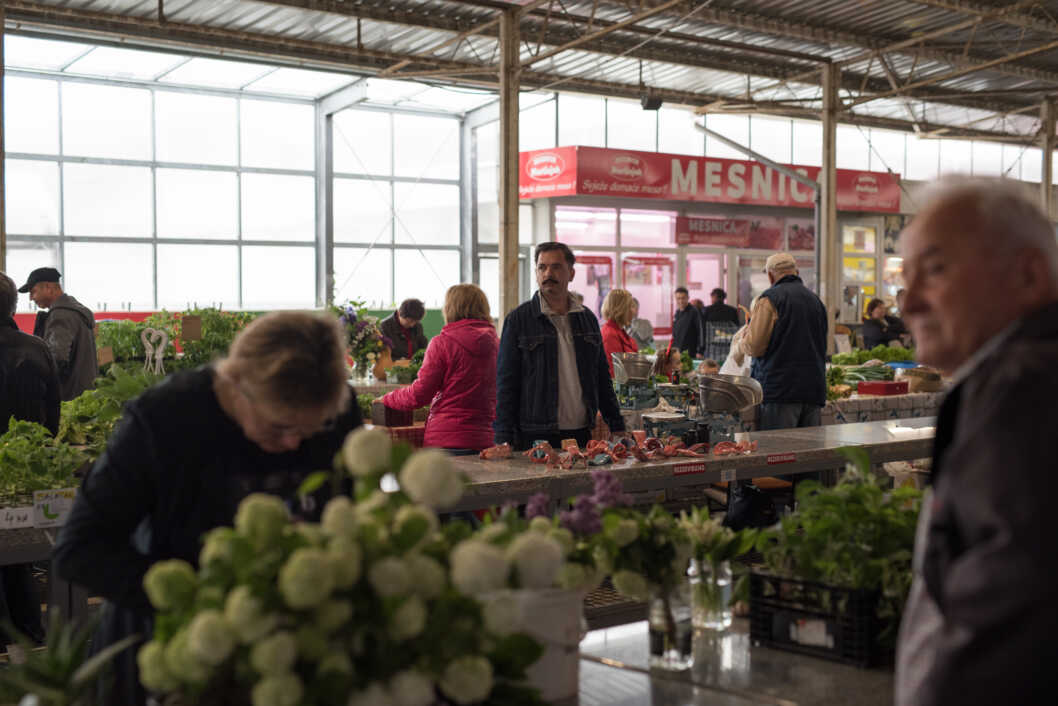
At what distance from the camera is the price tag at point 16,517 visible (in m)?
3.16

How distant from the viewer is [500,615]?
1287 millimetres

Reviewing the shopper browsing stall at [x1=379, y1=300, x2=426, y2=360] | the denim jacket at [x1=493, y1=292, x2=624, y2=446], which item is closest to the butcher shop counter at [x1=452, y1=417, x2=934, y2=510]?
the denim jacket at [x1=493, y1=292, x2=624, y2=446]

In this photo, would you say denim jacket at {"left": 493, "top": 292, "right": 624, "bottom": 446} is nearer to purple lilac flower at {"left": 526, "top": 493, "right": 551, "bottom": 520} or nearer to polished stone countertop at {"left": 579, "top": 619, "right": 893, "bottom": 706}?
polished stone countertop at {"left": 579, "top": 619, "right": 893, "bottom": 706}

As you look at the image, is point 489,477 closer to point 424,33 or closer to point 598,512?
point 598,512

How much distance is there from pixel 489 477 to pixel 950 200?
2.85m

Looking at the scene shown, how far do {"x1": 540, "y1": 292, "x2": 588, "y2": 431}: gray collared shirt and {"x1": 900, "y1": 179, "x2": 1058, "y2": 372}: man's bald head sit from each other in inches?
126

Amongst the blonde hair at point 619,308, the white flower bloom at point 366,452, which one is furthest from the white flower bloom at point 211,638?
the blonde hair at point 619,308

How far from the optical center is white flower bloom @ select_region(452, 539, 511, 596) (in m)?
1.27

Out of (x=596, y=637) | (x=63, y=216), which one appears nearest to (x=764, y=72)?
(x=63, y=216)

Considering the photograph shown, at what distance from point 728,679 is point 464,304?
10.1 feet

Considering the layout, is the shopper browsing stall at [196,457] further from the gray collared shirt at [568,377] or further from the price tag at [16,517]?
the gray collared shirt at [568,377]

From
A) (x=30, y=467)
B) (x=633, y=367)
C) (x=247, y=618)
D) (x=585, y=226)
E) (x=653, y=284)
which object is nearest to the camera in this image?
(x=247, y=618)

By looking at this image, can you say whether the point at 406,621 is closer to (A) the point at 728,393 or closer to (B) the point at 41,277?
(A) the point at 728,393

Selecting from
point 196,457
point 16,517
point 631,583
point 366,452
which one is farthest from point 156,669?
point 16,517
